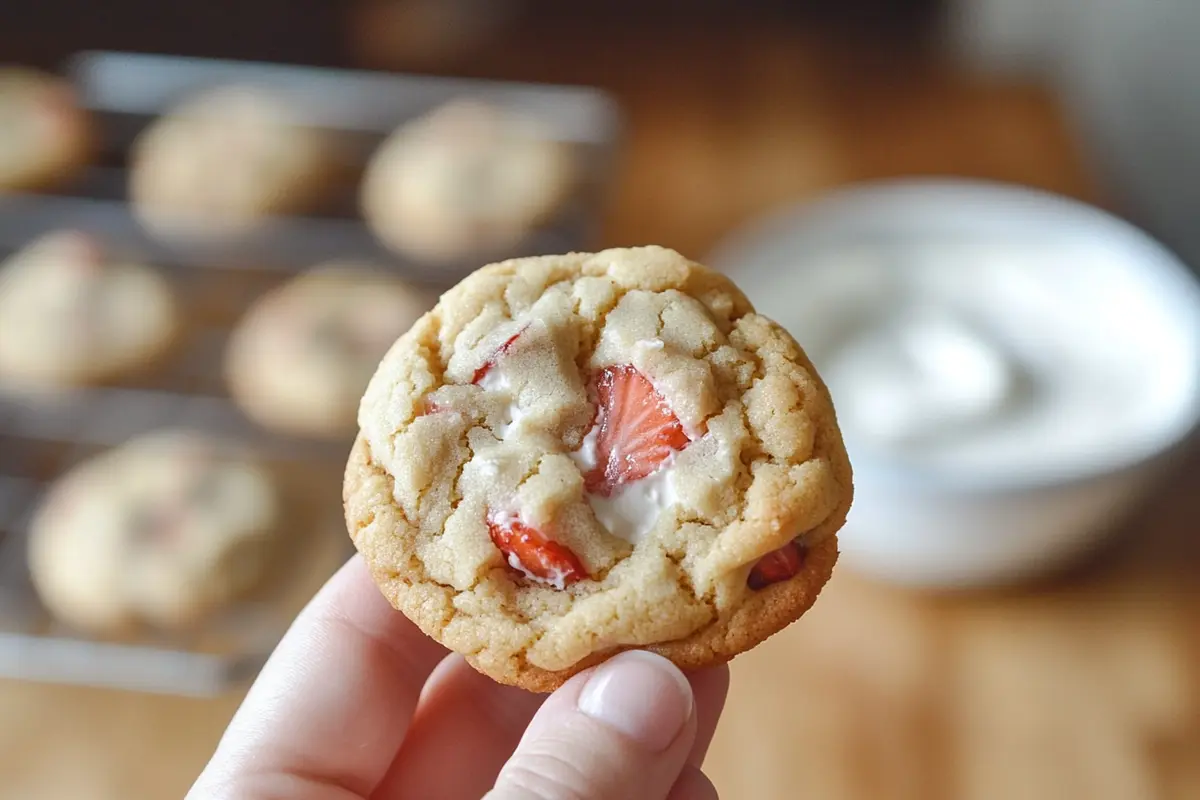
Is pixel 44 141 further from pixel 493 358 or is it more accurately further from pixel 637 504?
pixel 637 504

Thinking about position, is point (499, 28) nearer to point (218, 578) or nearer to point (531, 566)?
point (218, 578)

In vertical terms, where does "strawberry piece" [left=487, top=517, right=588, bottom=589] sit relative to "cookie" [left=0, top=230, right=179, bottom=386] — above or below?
above

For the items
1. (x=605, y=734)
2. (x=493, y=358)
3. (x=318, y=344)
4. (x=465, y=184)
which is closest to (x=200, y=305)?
(x=318, y=344)

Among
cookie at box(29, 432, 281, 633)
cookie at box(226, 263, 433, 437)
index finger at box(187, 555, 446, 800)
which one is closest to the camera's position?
index finger at box(187, 555, 446, 800)

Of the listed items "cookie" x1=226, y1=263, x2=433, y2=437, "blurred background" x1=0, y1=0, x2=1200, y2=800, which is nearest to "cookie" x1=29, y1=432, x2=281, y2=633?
"blurred background" x1=0, y1=0, x2=1200, y2=800

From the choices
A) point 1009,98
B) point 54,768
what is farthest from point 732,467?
point 1009,98

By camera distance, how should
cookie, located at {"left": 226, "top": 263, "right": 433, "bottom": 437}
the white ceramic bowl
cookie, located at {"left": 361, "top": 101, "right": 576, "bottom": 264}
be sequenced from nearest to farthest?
the white ceramic bowl, cookie, located at {"left": 226, "top": 263, "right": 433, "bottom": 437}, cookie, located at {"left": 361, "top": 101, "right": 576, "bottom": 264}

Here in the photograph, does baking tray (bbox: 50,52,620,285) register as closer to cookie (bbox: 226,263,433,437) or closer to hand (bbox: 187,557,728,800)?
cookie (bbox: 226,263,433,437)
